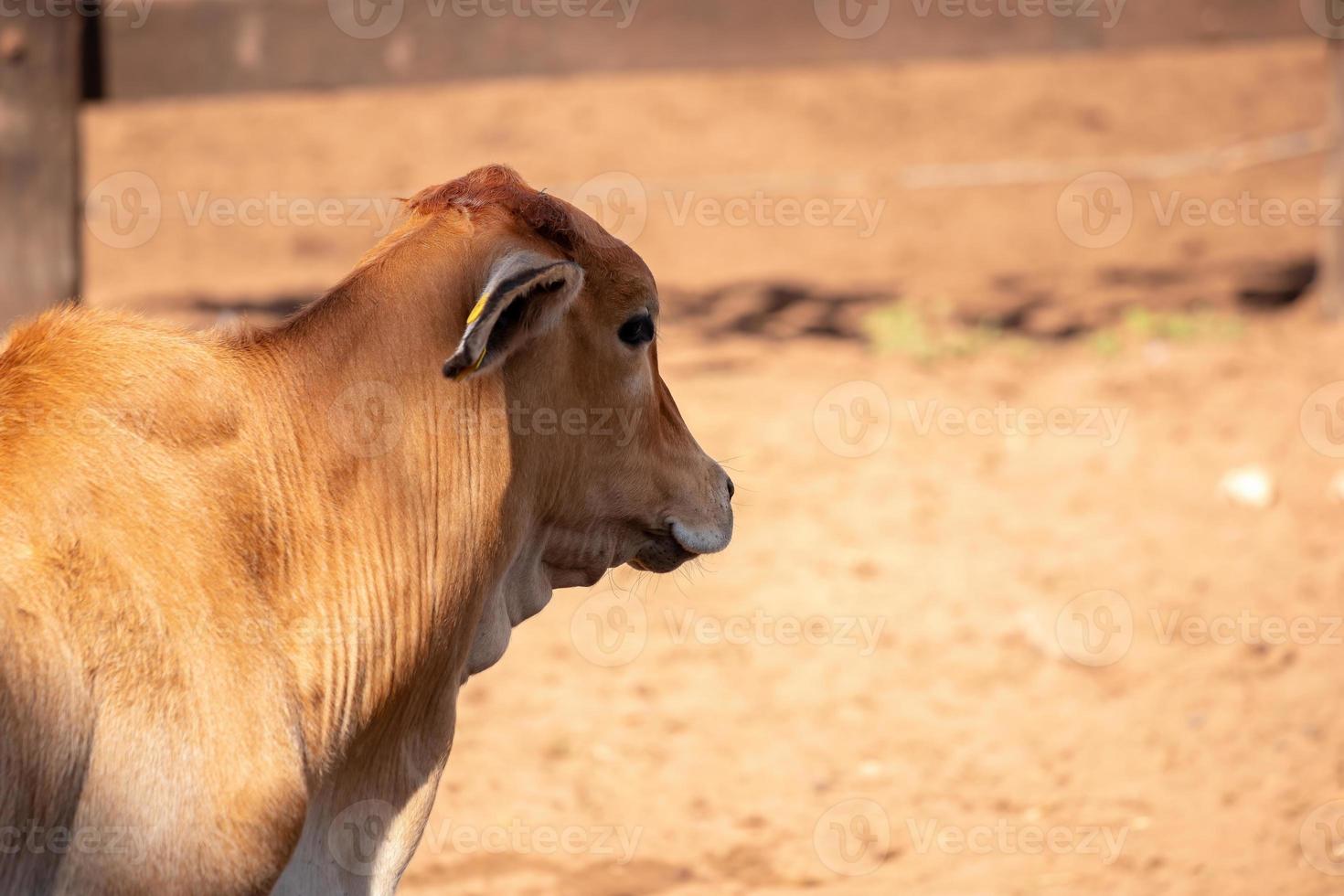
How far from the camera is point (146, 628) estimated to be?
106 inches

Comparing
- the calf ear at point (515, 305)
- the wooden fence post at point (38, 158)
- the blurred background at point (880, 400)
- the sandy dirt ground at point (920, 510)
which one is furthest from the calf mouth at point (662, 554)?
the wooden fence post at point (38, 158)

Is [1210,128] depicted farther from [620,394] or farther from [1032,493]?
[620,394]

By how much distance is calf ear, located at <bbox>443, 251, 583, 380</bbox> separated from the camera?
2.78 m

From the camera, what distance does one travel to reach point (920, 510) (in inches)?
288

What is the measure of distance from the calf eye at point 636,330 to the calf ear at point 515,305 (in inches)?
9.9

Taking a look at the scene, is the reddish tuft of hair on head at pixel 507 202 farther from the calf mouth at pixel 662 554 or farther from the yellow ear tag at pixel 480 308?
the calf mouth at pixel 662 554

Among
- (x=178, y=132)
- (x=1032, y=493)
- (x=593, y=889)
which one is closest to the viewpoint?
(x=593, y=889)

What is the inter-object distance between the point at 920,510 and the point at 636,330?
4172mm

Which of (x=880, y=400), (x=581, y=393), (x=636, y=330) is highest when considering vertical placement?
(x=636, y=330)

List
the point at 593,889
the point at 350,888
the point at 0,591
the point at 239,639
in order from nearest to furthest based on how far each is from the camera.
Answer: the point at 0,591 < the point at 239,639 < the point at 350,888 < the point at 593,889

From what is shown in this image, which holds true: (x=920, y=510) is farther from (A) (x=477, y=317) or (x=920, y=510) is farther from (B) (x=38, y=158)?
(A) (x=477, y=317)

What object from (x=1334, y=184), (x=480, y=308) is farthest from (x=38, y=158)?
(x=1334, y=184)

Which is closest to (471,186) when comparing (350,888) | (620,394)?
(620,394)

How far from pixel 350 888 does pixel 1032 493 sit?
16.2ft
